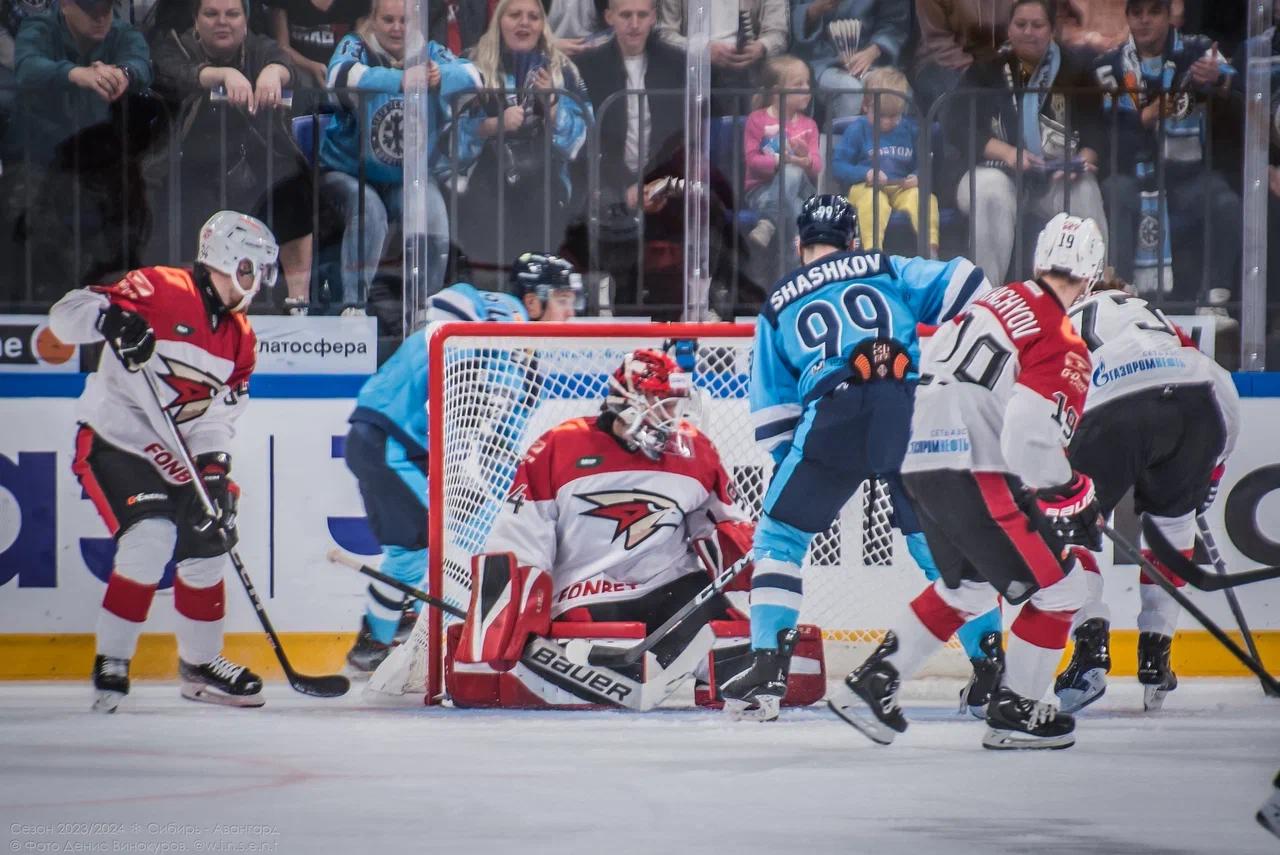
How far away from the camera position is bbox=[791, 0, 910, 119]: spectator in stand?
4027 mm

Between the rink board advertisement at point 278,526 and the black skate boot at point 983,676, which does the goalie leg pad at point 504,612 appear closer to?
the rink board advertisement at point 278,526

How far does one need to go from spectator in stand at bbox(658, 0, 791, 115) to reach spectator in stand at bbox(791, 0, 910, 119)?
0.07 m

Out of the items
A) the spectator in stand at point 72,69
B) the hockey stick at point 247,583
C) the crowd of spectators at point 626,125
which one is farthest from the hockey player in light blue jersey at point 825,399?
the spectator in stand at point 72,69

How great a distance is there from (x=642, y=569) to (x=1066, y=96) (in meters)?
1.53

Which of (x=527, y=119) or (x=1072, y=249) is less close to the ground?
(x=527, y=119)

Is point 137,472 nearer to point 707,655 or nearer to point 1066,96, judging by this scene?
point 707,655

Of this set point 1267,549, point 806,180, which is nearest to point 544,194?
point 806,180

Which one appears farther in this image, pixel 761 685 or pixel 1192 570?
pixel 1192 570

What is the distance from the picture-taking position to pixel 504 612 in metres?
3.54

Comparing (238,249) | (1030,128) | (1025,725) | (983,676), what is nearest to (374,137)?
(238,249)

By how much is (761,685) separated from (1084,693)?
0.71 meters

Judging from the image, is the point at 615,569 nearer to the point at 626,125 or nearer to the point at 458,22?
the point at 626,125

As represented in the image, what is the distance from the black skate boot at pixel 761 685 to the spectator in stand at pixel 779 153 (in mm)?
1010

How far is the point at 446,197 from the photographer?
4012mm
